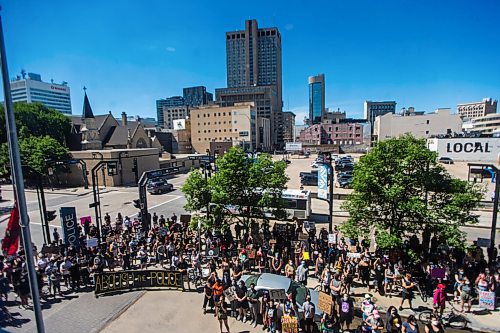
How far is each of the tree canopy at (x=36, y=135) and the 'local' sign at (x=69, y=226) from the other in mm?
28531

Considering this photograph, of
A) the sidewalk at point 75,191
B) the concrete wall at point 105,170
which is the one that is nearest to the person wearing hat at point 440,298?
the sidewalk at point 75,191

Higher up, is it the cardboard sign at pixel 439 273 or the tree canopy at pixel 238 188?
the tree canopy at pixel 238 188

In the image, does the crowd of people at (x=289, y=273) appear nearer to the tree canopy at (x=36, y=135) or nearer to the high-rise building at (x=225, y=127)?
the tree canopy at (x=36, y=135)

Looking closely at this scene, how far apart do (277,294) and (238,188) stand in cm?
723

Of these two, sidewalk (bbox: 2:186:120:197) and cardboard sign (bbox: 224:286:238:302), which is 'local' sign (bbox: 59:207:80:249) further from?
sidewalk (bbox: 2:186:120:197)

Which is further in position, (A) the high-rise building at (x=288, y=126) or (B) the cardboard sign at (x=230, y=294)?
(A) the high-rise building at (x=288, y=126)

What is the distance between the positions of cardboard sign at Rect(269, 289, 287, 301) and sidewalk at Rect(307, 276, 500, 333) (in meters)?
3.32

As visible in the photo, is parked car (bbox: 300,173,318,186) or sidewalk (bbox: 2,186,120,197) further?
parked car (bbox: 300,173,318,186)

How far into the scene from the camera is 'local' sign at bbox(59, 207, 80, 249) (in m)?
14.6

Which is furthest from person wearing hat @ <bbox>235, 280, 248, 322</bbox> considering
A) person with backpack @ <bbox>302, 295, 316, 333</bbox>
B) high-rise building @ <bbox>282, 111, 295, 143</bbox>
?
high-rise building @ <bbox>282, 111, 295, 143</bbox>

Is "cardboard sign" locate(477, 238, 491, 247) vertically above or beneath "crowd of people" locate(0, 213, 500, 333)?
above

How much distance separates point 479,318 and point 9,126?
14.7 metres

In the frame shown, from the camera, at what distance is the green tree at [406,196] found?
1153 cm

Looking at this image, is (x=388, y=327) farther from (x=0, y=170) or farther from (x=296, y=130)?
(x=296, y=130)
